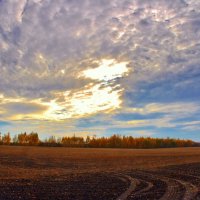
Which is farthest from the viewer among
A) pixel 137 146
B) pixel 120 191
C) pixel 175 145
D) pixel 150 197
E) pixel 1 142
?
pixel 175 145

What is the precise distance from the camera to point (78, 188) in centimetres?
2181

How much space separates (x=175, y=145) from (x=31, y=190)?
101 m

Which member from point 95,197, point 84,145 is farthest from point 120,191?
point 84,145

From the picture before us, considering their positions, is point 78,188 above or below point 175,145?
below

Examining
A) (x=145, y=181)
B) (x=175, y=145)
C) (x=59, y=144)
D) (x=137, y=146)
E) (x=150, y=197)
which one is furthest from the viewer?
(x=175, y=145)

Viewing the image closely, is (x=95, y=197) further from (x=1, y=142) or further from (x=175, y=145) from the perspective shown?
(x=175, y=145)

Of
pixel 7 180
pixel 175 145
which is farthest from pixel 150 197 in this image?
pixel 175 145

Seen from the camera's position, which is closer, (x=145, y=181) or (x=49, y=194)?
(x=49, y=194)

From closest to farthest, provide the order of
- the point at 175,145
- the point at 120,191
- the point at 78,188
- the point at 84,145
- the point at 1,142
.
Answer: the point at 120,191 → the point at 78,188 → the point at 1,142 → the point at 84,145 → the point at 175,145

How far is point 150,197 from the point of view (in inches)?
723

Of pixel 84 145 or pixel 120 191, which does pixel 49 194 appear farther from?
pixel 84 145

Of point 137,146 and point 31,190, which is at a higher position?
point 137,146

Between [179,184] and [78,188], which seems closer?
[78,188]

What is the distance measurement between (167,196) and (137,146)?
87206 millimetres
